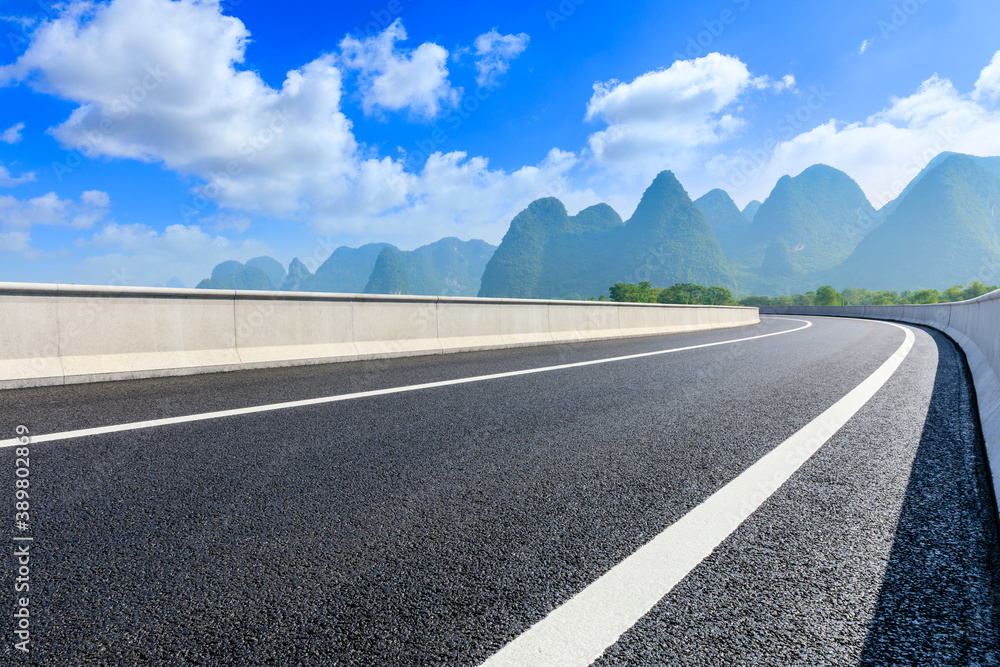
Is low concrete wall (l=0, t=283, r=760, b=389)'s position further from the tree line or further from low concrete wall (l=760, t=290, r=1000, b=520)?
the tree line

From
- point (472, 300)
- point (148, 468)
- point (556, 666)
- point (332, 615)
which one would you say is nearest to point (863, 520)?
point (556, 666)

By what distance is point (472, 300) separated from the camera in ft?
34.6

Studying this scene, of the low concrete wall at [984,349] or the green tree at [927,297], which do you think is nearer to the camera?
the low concrete wall at [984,349]

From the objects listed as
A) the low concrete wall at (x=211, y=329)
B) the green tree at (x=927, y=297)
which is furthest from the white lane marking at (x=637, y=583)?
the green tree at (x=927, y=297)

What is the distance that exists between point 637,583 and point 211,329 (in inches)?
265

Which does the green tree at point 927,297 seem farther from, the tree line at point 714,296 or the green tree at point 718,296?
the green tree at point 718,296

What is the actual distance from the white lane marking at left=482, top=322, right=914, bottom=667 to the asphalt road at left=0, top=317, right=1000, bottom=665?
0.16 feet

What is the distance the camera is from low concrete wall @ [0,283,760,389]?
560 cm

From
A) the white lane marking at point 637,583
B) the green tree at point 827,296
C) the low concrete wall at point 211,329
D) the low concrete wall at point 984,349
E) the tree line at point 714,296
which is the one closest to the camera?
the white lane marking at point 637,583

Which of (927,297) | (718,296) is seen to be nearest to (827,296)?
(927,297)

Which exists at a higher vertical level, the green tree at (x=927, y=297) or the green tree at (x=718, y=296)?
the green tree at (x=718, y=296)

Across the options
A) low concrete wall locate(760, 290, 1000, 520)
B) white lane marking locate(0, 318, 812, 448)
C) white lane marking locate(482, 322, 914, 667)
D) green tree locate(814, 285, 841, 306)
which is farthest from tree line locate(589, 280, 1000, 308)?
white lane marking locate(482, 322, 914, 667)

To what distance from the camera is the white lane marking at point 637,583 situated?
1445 mm

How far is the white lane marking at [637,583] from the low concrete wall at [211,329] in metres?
6.27
